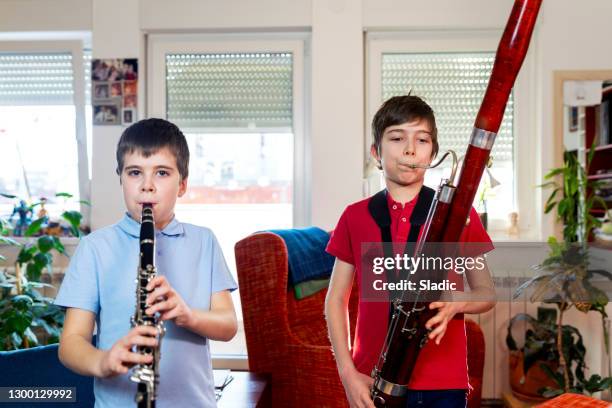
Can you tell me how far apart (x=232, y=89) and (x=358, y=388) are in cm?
278

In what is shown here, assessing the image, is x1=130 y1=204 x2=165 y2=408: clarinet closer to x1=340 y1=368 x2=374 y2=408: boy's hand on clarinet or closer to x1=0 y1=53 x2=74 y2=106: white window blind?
x1=340 y1=368 x2=374 y2=408: boy's hand on clarinet

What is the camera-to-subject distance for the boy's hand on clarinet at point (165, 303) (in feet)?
3.04

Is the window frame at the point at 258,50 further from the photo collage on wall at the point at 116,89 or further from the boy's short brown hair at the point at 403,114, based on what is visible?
the boy's short brown hair at the point at 403,114

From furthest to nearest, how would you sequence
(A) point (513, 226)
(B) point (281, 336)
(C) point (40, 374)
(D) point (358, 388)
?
(A) point (513, 226)
(B) point (281, 336)
(C) point (40, 374)
(D) point (358, 388)

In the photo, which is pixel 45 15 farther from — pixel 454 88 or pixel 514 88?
pixel 514 88

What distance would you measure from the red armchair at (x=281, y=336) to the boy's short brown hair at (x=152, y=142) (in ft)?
5.46

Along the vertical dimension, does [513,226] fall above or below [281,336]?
above

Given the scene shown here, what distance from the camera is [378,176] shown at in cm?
360

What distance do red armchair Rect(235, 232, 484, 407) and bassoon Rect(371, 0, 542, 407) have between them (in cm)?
153

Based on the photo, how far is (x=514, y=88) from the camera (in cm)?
358

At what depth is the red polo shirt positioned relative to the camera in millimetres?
1233

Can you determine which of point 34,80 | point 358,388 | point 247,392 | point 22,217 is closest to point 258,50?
point 34,80

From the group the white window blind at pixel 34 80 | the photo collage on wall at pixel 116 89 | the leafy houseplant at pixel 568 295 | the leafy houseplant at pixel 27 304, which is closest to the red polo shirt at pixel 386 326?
the leafy houseplant at pixel 568 295

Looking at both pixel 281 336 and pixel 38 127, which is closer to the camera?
pixel 281 336
